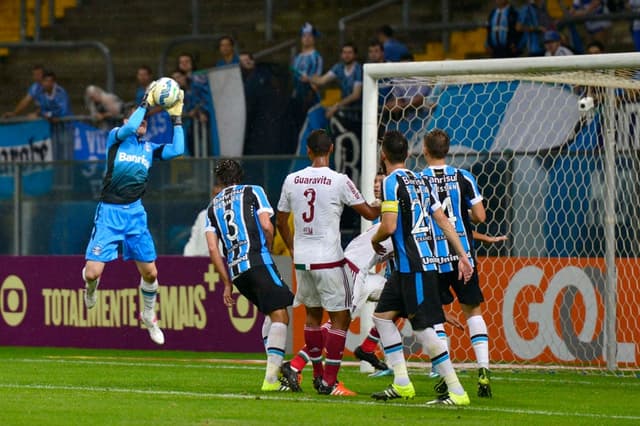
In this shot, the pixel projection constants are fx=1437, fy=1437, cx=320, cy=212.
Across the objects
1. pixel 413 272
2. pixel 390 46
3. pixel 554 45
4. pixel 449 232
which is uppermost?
pixel 390 46

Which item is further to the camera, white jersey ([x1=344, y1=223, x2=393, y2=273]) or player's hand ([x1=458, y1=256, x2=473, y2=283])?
white jersey ([x1=344, y1=223, x2=393, y2=273])

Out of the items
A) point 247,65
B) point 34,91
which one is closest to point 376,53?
point 247,65

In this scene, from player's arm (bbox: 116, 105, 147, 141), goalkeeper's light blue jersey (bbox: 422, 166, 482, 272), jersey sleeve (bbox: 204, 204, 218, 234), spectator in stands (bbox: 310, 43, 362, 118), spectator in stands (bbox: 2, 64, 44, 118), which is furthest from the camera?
spectator in stands (bbox: 2, 64, 44, 118)

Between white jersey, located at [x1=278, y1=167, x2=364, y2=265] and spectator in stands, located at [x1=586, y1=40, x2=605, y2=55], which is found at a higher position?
spectator in stands, located at [x1=586, y1=40, x2=605, y2=55]

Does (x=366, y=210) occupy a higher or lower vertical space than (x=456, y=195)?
lower

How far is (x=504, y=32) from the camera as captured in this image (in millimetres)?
18750

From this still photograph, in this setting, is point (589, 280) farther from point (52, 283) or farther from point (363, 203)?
point (52, 283)

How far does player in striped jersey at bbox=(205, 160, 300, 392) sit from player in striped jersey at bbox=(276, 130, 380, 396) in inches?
6.7

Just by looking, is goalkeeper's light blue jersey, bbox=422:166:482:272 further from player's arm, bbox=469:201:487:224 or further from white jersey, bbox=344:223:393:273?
white jersey, bbox=344:223:393:273

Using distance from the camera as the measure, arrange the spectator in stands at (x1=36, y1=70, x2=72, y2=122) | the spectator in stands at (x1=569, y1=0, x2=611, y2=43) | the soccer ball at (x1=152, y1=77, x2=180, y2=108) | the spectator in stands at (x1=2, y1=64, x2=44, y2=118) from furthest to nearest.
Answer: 1. the spectator in stands at (x1=2, y1=64, x2=44, y2=118)
2. the spectator in stands at (x1=36, y1=70, x2=72, y2=122)
3. the spectator in stands at (x1=569, y1=0, x2=611, y2=43)
4. the soccer ball at (x1=152, y1=77, x2=180, y2=108)

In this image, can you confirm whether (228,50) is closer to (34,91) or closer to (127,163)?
(34,91)

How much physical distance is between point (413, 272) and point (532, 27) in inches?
379

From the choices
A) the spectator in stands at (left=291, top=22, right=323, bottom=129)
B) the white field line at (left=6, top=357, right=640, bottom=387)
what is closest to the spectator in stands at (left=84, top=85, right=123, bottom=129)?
the spectator in stands at (left=291, top=22, right=323, bottom=129)

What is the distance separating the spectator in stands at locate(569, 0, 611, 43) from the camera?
61.6ft
